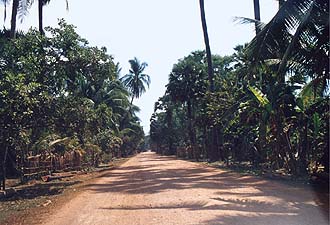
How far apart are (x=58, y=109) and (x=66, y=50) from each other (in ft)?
7.91

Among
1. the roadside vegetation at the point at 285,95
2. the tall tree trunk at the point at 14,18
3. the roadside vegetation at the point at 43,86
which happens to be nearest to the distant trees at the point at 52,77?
the roadside vegetation at the point at 43,86

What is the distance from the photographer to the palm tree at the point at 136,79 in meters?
63.5

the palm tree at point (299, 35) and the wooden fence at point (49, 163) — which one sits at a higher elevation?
the palm tree at point (299, 35)

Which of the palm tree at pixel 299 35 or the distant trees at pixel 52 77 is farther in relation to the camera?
the distant trees at pixel 52 77

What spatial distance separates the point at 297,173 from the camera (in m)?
16.7

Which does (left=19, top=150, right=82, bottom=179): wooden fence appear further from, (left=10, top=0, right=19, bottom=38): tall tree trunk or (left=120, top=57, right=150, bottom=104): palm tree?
(left=120, top=57, right=150, bottom=104): palm tree

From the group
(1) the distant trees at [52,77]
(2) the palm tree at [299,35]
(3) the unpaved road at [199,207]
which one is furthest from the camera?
(1) the distant trees at [52,77]

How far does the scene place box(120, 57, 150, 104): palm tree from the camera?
208 feet

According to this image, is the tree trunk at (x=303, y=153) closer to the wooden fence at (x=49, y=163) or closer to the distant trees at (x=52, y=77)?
the distant trees at (x=52, y=77)

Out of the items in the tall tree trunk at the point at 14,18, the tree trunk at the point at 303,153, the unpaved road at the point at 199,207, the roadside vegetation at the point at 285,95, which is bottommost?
the unpaved road at the point at 199,207

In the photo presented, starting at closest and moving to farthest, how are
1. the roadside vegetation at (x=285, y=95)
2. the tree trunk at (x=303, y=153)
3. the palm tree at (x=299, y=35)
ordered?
1. the palm tree at (x=299, y=35)
2. the roadside vegetation at (x=285, y=95)
3. the tree trunk at (x=303, y=153)

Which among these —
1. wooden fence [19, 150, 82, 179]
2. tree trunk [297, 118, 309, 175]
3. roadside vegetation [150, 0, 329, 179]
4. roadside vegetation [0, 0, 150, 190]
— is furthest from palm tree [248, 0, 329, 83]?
wooden fence [19, 150, 82, 179]

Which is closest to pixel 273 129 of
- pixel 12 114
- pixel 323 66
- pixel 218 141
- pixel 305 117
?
pixel 305 117

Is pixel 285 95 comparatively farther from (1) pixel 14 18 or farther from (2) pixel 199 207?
(1) pixel 14 18
